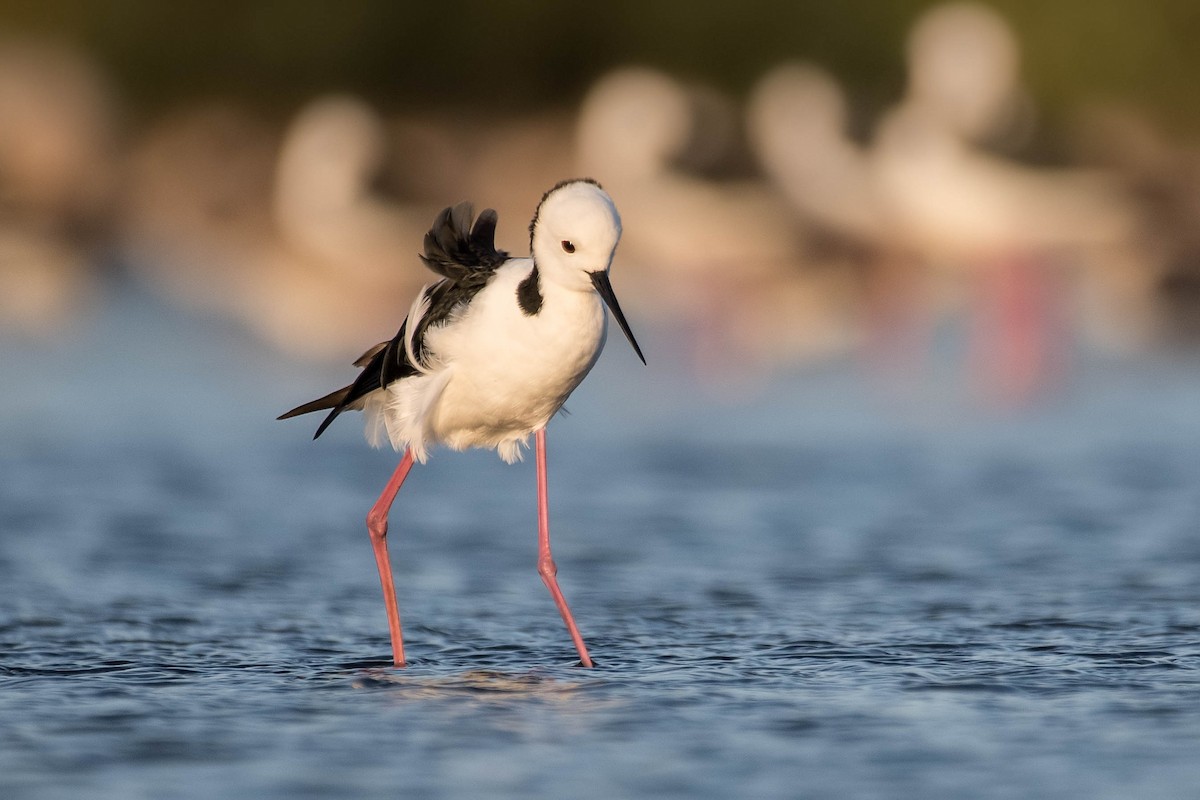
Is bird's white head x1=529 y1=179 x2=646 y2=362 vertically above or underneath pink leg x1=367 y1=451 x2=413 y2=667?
above

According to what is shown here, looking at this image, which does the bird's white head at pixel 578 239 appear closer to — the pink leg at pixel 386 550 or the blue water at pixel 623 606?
the pink leg at pixel 386 550

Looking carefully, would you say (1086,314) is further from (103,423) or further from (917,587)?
(917,587)

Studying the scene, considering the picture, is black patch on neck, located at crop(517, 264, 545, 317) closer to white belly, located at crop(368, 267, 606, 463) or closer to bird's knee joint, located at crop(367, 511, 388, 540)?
white belly, located at crop(368, 267, 606, 463)

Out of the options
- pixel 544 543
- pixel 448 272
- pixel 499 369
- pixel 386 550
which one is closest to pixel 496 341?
pixel 499 369

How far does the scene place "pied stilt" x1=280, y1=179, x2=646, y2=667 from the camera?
20.3 feet

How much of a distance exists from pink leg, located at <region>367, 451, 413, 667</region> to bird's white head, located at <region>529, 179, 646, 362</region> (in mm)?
1018

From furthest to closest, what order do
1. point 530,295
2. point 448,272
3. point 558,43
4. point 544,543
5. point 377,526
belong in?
point 558,43 < point 377,526 < point 544,543 < point 448,272 < point 530,295

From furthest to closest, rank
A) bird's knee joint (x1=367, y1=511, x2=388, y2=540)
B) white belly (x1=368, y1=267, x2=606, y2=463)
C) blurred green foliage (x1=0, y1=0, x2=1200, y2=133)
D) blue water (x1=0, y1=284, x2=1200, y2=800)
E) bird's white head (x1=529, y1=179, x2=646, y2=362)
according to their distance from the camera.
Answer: blurred green foliage (x1=0, y1=0, x2=1200, y2=133) → bird's knee joint (x1=367, y1=511, x2=388, y2=540) → white belly (x1=368, y1=267, x2=606, y2=463) → bird's white head (x1=529, y1=179, x2=646, y2=362) → blue water (x1=0, y1=284, x2=1200, y2=800)

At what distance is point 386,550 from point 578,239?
1536mm

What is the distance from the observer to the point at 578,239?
20.1 feet

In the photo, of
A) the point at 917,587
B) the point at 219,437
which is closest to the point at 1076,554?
the point at 917,587

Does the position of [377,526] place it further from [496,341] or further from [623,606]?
[496,341]

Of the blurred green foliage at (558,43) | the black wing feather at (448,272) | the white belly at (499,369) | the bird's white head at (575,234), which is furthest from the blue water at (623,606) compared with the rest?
the blurred green foliage at (558,43)

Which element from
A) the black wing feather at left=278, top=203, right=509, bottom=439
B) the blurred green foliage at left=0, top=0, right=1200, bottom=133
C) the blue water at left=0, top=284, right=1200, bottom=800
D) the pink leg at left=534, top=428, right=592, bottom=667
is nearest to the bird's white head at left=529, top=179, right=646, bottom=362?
the black wing feather at left=278, top=203, right=509, bottom=439
